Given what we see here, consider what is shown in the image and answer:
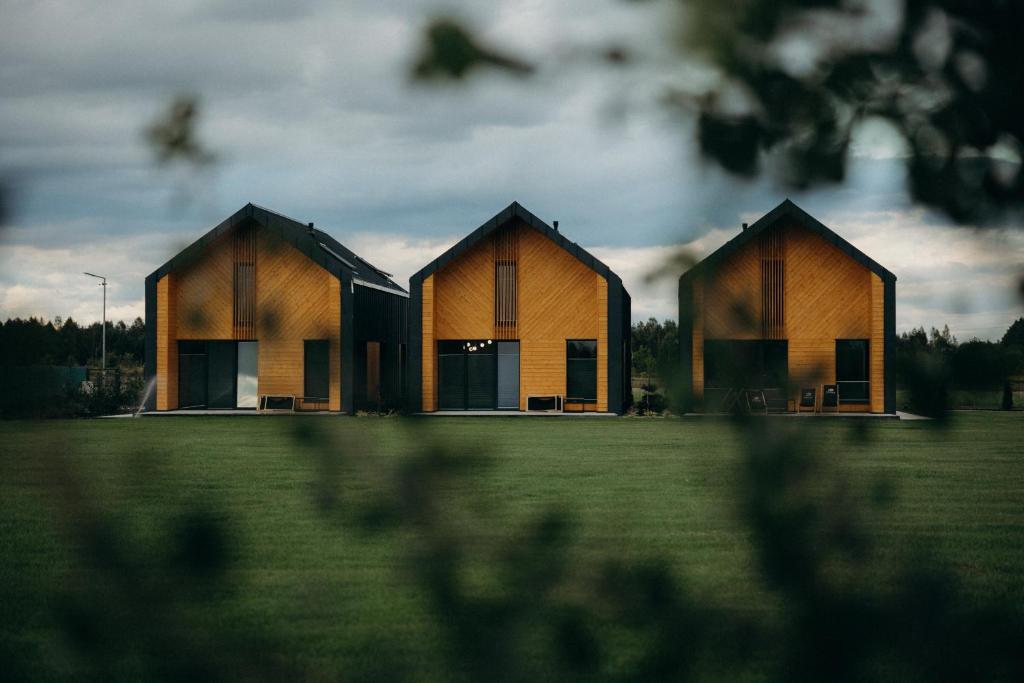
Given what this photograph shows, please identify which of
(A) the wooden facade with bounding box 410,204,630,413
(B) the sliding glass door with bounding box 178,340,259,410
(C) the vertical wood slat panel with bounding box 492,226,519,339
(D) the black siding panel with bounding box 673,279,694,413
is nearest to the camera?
(D) the black siding panel with bounding box 673,279,694,413

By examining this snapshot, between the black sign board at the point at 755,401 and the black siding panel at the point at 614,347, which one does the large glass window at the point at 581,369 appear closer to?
the black siding panel at the point at 614,347

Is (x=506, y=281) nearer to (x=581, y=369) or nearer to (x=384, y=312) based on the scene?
(x=581, y=369)

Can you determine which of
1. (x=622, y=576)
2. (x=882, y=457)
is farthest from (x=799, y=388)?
(x=882, y=457)

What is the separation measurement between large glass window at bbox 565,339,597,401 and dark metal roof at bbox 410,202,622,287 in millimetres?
2474

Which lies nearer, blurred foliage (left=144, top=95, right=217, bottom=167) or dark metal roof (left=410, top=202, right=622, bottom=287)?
blurred foliage (left=144, top=95, right=217, bottom=167)

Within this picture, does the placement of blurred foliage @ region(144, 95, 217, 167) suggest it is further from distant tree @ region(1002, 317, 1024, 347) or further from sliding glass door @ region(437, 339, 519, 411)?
sliding glass door @ region(437, 339, 519, 411)

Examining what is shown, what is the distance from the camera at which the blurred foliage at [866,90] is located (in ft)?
7.20

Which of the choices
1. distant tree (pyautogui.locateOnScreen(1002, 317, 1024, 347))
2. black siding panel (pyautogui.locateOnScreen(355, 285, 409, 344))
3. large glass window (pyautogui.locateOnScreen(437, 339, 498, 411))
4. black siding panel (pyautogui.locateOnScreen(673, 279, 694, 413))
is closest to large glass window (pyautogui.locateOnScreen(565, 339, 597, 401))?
large glass window (pyautogui.locateOnScreen(437, 339, 498, 411))

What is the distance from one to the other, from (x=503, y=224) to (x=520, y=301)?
2761mm

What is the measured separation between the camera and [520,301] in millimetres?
35219

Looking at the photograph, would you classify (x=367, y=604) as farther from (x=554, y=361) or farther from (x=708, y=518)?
(x=554, y=361)

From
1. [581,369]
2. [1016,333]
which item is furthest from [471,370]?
[1016,333]

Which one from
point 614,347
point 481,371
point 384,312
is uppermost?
point 384,312

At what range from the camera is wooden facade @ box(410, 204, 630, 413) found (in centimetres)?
3481
